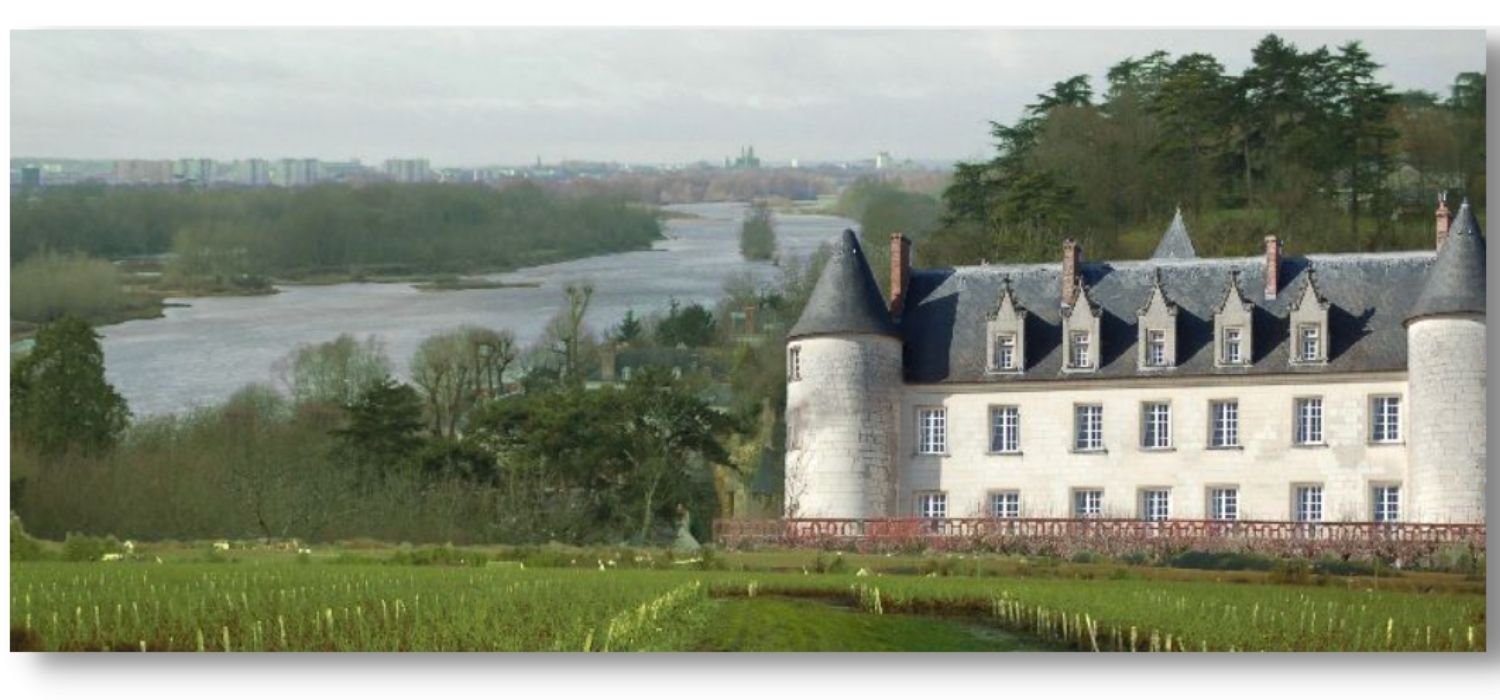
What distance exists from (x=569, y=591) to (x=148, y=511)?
3.06 m

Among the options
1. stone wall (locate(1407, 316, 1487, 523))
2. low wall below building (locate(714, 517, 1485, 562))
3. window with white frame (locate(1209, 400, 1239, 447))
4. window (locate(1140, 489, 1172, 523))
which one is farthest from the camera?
window with white frame (locate(1209, 400, 1239, 447))

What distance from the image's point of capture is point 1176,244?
25750 millimetres

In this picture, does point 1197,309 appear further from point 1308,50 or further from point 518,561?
point 518,561

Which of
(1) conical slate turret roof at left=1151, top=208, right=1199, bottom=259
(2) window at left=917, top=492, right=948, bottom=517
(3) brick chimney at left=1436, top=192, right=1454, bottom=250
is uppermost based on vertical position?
(3) brick chimney at left=1436, top=192, right=1454, bottom=250

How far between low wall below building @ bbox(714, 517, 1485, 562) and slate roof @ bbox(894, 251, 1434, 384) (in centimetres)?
251

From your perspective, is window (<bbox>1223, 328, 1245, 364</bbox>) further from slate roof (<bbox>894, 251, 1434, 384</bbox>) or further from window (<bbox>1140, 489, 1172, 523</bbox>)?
window (<bbox>1140, 489, 1172, 523</bbox>)

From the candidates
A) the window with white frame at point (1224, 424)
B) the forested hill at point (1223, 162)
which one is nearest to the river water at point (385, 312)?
the forested hill at point (1223, 162)

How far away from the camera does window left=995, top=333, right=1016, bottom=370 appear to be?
26456mm

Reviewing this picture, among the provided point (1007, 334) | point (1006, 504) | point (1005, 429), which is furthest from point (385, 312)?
point (1007, 334)

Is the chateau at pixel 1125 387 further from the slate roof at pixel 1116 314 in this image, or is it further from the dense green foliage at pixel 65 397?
the dense green foliage at pixel 65 397

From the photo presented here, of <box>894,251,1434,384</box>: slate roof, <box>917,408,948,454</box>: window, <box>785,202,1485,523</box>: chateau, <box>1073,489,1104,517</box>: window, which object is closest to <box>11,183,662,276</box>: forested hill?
<box>785,202,1485,523</box>: chateau

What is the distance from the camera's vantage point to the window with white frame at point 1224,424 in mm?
25406

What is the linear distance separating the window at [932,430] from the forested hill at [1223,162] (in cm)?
113

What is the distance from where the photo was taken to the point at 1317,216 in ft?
81.3
